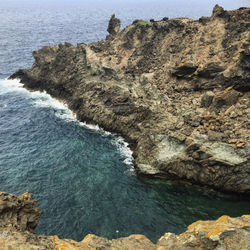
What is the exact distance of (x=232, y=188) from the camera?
3734cm

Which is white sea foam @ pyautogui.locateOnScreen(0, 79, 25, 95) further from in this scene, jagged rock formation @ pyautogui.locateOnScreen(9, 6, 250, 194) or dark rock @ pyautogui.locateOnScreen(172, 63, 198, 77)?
dark rock @ pyautogui.locateOnScreen(172, 63, 198, 77)

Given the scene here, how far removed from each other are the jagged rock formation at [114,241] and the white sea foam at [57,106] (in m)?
20.5

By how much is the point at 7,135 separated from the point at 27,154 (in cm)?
985

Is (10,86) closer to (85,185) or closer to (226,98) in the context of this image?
(85,185)

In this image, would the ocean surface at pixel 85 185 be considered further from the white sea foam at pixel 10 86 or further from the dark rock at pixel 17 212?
the white sea foam at pixel 10 86

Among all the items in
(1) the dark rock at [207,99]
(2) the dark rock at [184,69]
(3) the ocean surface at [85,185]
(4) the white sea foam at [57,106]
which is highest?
(2) the dark rock at [184,69]

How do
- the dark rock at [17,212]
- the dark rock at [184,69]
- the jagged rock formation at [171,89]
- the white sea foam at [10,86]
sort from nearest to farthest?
the dark rock at [17,212], the jagged rock formation at [171,89], the dark rock at [184,69], the white sea foam at [10,86]

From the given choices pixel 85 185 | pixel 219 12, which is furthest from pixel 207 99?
pixel 85 185

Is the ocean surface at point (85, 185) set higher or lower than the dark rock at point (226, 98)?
lower

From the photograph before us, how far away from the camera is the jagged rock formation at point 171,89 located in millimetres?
39500

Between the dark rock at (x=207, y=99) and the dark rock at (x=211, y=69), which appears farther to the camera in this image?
the dark rock at (x=211, y=69)

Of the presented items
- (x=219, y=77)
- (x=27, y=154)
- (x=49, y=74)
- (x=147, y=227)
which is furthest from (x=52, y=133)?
(x=219, y=77)

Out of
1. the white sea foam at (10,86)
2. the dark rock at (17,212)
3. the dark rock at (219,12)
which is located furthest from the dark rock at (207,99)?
the white sea foam at (10,86)

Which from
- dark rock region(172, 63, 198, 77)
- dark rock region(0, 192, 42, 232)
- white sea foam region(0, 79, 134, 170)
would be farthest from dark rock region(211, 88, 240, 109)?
dark rock region(0, 192, 42, 232)
